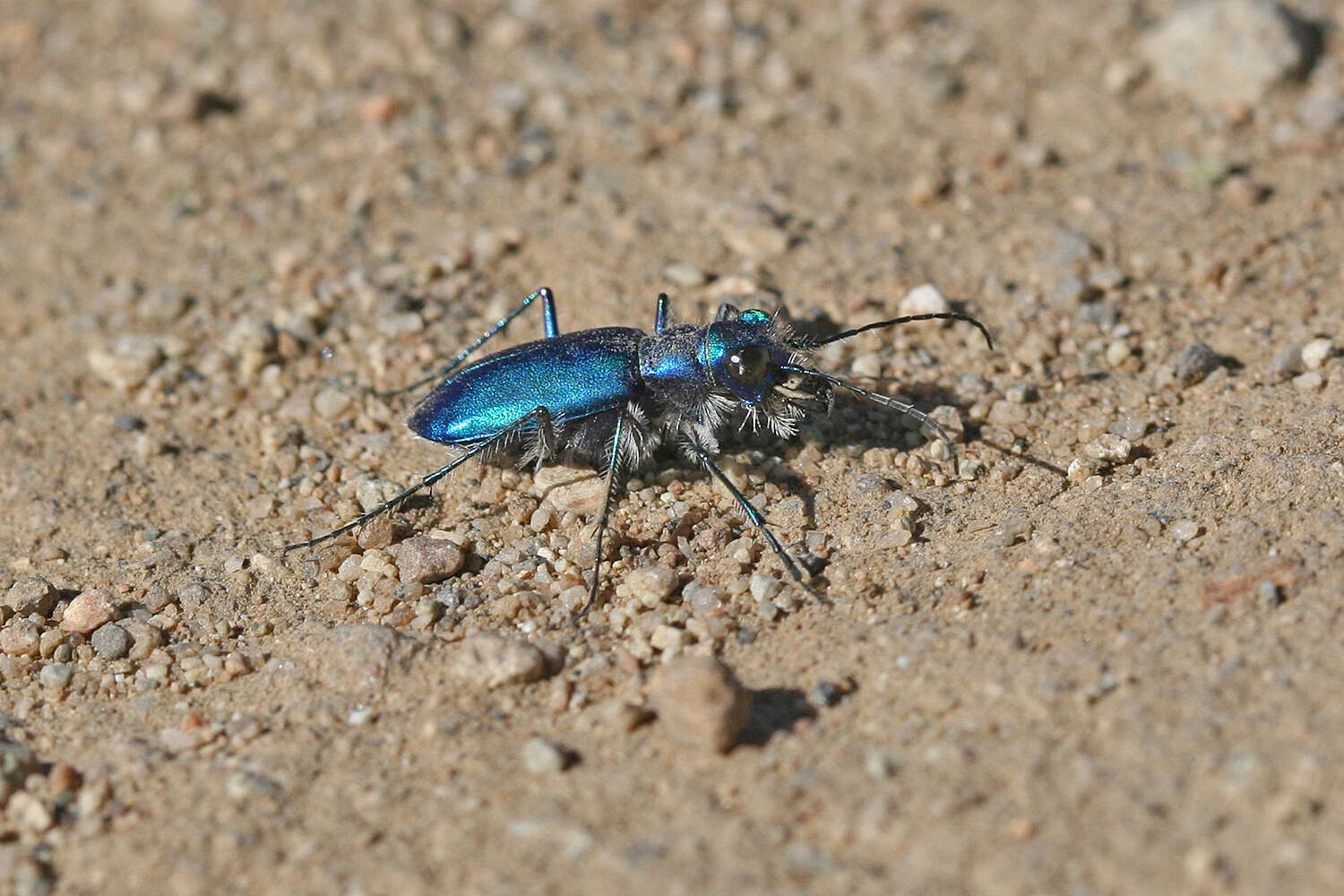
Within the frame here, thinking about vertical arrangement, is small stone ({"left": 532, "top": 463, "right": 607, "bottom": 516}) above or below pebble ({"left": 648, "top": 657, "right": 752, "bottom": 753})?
above

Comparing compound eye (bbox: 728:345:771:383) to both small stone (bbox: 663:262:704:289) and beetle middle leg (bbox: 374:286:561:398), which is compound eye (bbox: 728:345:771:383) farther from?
small stone (bbox: 663:262:704:289)

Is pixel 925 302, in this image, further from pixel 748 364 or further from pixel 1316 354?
pixel 1316 354

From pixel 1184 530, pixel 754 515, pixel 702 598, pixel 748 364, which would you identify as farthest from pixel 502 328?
pixel 1184 530

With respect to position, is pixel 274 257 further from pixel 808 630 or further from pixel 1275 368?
pixel 1275 368

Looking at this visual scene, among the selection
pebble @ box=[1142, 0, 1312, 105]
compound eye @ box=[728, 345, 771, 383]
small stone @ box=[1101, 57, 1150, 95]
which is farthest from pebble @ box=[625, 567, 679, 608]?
pebble @ box=[1142, 0, 1312, 105]

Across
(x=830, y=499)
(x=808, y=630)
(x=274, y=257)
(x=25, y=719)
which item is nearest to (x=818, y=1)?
(x=274, y=257)
